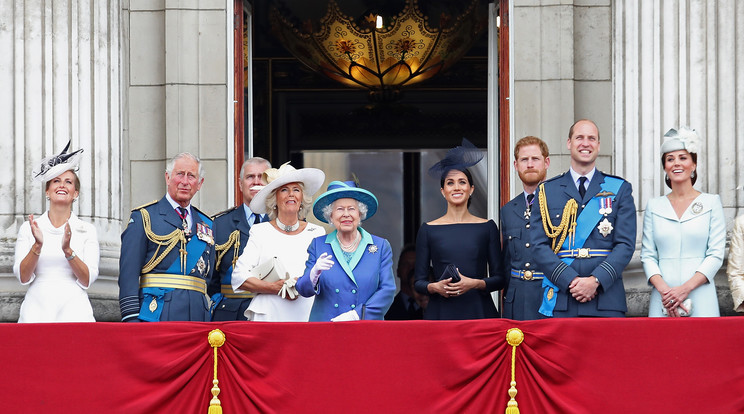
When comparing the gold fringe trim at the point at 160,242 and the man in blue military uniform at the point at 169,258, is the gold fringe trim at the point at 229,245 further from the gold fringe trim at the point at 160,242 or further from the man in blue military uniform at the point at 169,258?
the gold fringe trim at the point at 160,242

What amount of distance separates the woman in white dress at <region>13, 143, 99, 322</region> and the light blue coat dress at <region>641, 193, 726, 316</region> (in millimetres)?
3466

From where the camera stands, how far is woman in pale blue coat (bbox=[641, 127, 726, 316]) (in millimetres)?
7605

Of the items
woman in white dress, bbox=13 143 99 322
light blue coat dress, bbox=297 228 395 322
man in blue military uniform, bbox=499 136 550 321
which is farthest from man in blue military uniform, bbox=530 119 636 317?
woman in white dress, bbox=13 143 99 322

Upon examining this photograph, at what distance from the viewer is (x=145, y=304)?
776 cm

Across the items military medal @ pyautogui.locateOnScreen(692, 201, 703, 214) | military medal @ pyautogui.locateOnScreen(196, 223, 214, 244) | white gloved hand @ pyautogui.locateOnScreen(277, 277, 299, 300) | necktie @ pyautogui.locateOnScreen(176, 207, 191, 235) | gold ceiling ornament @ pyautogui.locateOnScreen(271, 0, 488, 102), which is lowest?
white gloved hand @ pyautogui.locateOnScreen(277, 277, 299, 300)

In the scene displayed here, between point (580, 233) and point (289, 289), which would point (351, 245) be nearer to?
point (289, 289)

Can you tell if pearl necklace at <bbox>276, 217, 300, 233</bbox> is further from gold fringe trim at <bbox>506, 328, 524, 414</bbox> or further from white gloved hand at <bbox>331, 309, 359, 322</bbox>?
gold fringe trim at <bbox>506, 328, 524, 414</bbox>

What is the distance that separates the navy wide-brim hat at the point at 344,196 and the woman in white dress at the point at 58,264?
4.75ft

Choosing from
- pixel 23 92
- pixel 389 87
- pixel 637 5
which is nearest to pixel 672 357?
pixel 637 5

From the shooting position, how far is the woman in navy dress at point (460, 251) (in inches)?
312

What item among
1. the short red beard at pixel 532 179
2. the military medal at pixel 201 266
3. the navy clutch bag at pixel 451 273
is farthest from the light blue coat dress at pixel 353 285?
the short red beard at pixel 532 179

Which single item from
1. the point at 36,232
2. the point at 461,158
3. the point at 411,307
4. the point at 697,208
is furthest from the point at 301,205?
the point at 411,307

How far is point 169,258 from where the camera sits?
7.85 meters

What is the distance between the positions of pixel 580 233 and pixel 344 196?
1.43 metres
